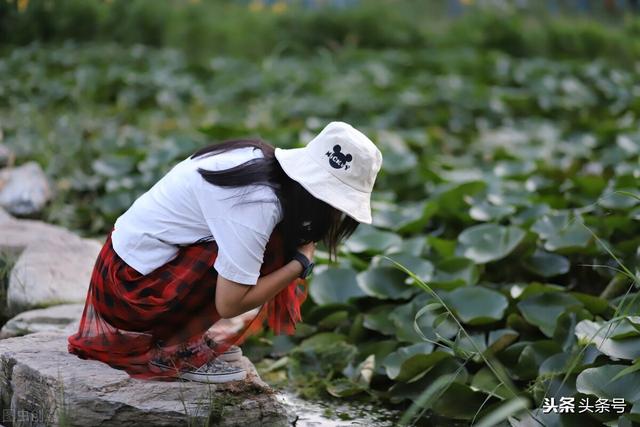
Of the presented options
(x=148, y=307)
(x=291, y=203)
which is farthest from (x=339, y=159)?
(x=148, y=307)

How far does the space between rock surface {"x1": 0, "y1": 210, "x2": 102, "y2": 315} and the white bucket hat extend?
1126 millimetres

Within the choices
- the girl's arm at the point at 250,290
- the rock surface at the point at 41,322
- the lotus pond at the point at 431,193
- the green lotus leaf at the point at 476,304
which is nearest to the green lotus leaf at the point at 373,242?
the lotus pond at the point at 431,193

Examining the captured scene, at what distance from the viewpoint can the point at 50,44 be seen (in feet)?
23.3

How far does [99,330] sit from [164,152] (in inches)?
83.0

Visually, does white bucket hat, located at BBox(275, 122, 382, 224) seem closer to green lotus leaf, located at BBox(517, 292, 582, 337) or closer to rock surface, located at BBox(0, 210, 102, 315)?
green lotus leaf, located at BBox(517, 292, 582, 337)

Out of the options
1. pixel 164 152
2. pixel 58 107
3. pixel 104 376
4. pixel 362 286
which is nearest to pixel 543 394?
pixel 362 286

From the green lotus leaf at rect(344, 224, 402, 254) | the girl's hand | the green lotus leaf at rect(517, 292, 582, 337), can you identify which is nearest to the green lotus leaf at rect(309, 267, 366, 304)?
the green lotus leaf at rect(344, 224, 402, 254)

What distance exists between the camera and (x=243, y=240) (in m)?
1.88

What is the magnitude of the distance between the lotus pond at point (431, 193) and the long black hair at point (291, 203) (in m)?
0.21

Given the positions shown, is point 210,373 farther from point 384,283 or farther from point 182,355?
point 384,283

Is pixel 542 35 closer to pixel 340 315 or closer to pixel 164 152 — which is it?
pixel 164 152

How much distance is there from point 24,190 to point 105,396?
208 centimetres

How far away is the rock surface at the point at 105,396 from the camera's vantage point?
6.44ft

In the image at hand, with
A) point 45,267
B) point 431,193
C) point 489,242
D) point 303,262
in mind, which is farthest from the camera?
point 431,193
